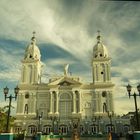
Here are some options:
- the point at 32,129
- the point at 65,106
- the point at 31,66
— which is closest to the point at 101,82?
the point at 65,106

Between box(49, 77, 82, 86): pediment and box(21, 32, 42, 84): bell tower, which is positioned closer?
box(49, 77, 82, 86): pediment

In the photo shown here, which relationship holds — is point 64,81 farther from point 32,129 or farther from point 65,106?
point 32,129

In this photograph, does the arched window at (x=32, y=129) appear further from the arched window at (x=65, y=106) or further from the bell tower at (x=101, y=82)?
the bell tower at (x=101, y=82)

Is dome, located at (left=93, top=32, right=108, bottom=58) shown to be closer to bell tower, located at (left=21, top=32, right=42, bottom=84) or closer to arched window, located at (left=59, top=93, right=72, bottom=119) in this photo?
arched window, located at (left=59, top=93, right=72, bottom=119)

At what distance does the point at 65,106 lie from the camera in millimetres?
53656

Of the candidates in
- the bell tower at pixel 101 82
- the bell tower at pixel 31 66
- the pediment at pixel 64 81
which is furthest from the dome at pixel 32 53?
the bell tower at pixel 101 82

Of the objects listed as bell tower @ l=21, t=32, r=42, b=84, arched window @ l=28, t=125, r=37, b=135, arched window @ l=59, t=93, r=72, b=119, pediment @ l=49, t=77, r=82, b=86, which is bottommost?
arched window @ l=28, t=125, r=37, b=135

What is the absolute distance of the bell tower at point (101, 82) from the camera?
175 ft

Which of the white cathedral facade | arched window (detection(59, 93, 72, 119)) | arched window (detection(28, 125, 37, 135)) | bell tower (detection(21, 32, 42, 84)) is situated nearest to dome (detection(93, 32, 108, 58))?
the white cathedral facade

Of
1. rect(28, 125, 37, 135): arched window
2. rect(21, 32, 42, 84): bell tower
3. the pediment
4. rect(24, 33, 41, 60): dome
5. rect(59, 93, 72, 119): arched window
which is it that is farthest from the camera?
rect(24, 33, 41, 60): dome

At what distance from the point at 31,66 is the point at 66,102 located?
13585mm

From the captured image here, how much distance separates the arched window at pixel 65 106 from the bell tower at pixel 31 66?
28.1 feet

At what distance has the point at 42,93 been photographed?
183 ft

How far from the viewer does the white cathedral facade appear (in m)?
50.7
